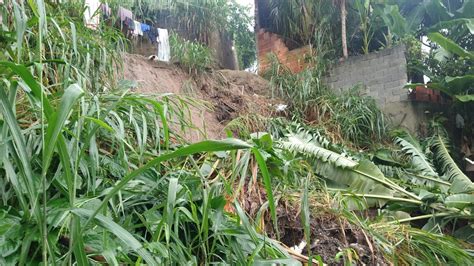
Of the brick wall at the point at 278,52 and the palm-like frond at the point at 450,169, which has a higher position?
the brick wall at the point at 278,52

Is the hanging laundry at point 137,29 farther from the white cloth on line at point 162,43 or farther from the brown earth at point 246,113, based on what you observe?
the brown earth at point 246,113

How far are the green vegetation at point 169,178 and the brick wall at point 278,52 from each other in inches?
76.6

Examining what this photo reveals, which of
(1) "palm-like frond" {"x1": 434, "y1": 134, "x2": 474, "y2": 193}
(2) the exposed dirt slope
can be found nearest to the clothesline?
(2) the exposed dirt slope

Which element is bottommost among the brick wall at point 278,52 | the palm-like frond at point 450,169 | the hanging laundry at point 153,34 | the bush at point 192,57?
the palm-like frond at point 450,169

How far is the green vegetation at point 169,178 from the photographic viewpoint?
1229 mm

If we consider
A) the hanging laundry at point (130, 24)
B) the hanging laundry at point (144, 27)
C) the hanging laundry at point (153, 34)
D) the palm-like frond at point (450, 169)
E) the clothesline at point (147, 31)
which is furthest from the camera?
the hanging laundry at point (153, 34)

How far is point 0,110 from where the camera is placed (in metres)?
1.17

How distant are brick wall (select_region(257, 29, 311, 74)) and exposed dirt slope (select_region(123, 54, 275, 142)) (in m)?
1.55

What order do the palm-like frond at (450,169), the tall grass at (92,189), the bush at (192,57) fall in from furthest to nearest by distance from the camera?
the bush at (192,57) < the palm-like frond at (450,169) < the tall grass at (92,189)

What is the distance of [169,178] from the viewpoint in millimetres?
1809

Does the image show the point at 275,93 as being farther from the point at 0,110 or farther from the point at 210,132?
the point at 0,110

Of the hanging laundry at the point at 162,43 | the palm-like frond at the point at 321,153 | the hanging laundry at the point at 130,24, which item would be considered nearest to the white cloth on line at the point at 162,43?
the hanging laundry at the point at 162,43

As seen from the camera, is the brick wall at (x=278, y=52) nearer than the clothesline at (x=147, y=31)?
No

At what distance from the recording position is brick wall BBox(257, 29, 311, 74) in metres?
7.31
